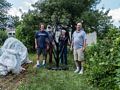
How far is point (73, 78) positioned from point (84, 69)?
136cm

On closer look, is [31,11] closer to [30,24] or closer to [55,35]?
[30,24]

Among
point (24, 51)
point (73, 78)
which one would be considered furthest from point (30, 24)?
point (73, 78)

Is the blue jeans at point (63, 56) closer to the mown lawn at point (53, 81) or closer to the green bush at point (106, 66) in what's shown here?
the mown lawn at point (53, 81)

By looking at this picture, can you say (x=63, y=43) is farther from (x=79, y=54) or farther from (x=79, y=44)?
(x=79, y=54)

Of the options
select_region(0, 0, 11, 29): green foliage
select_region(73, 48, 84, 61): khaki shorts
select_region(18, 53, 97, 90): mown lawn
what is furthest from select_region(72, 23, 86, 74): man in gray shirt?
select_region(0, 0, 11, 29): green foliage

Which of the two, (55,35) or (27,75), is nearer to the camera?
(27,75)

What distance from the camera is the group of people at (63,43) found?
1148cm

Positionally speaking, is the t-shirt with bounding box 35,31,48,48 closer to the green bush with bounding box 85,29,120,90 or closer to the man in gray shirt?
the man in gray shirt

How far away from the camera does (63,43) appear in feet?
44.2

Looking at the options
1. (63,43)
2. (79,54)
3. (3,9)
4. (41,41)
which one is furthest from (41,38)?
(3,9)

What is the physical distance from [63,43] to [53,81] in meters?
3.93

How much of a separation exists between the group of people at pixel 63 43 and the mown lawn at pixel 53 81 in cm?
58

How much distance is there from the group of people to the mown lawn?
22.7 inches

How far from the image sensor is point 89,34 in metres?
21.3
